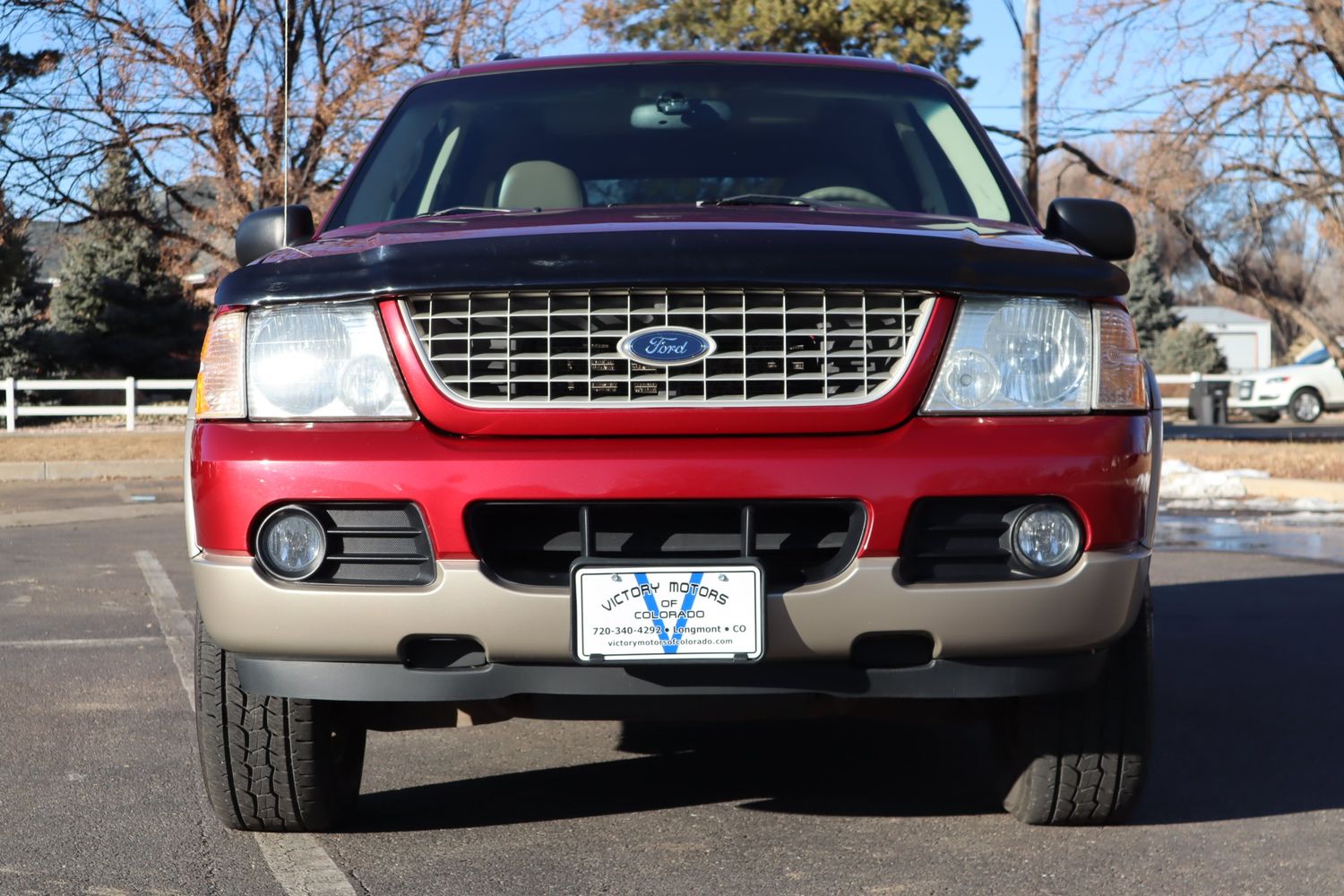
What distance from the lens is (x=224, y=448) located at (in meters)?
3.17

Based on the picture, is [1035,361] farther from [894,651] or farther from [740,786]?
[740,786]

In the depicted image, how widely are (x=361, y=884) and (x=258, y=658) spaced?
0.50 m

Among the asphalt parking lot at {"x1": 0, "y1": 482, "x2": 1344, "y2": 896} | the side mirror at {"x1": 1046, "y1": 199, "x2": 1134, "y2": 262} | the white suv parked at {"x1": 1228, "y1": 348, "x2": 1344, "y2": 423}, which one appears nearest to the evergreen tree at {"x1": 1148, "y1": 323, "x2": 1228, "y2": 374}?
the white suv parked at {"x1": 1228, "y1": 348, "x2": 1344, "y2": 423}

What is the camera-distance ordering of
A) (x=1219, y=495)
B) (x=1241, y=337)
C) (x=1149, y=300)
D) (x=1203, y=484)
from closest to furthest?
(x=1219, y=495)
(x=1203, y=484)
(x=1149, y=300)
(x=1241, y=337)

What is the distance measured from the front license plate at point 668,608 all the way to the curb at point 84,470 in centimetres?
1489

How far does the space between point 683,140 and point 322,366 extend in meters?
1.77

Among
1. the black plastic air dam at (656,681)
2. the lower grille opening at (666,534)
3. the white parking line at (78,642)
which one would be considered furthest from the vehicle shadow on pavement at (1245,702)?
the white parking line at (78,642)

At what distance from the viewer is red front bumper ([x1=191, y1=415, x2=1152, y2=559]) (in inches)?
120

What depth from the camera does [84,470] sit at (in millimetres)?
17078

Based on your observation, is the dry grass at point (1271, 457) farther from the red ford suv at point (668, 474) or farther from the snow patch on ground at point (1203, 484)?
the red ford suv at point (668, 474)

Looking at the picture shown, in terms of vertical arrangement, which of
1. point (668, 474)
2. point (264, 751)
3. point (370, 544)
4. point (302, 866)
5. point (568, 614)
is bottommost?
point (302, 866)

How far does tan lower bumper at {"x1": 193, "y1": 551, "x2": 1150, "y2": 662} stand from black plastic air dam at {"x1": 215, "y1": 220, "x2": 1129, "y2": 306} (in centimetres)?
55

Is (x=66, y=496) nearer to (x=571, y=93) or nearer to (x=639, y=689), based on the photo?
(x=571, y=93)

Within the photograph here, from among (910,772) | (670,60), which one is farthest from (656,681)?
(670,60)
